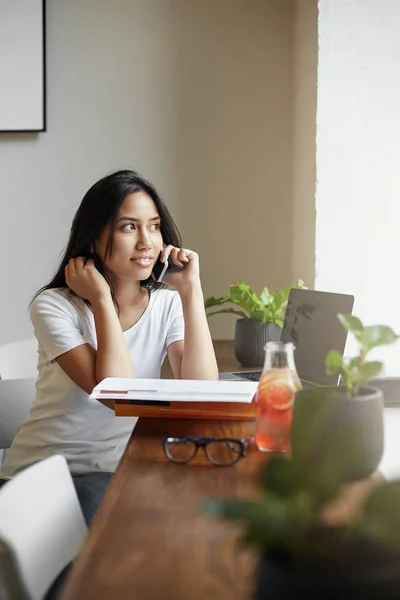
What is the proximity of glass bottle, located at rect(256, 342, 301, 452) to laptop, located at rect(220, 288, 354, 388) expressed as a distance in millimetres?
429

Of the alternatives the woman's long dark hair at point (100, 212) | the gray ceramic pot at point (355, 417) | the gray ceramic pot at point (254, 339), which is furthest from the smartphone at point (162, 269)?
the gray ceramic pot at point (355, 417)

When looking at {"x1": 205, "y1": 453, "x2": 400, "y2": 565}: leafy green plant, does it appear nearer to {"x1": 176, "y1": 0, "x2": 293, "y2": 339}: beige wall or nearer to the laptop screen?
the laptop screen

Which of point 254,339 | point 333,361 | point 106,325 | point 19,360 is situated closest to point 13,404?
point 19,360

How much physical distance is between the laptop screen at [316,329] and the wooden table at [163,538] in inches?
21.9

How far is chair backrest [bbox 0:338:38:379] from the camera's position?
7.57 ft

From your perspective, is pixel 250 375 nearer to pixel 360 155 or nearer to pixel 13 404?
pixel 13 404

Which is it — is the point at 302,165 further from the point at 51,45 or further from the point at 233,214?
the point at 51,45

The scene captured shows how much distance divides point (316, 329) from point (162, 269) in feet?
1.32

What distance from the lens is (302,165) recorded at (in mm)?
2707

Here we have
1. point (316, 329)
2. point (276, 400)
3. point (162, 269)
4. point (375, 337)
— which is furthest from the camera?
point (162, 269)

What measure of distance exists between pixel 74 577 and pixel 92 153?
7.80 ft

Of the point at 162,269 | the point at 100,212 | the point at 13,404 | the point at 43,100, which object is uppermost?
the point at 43,100

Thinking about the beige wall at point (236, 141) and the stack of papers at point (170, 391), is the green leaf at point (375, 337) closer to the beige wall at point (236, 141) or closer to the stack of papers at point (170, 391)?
the stack of papers at point (170, 391)

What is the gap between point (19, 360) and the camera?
2377mm
